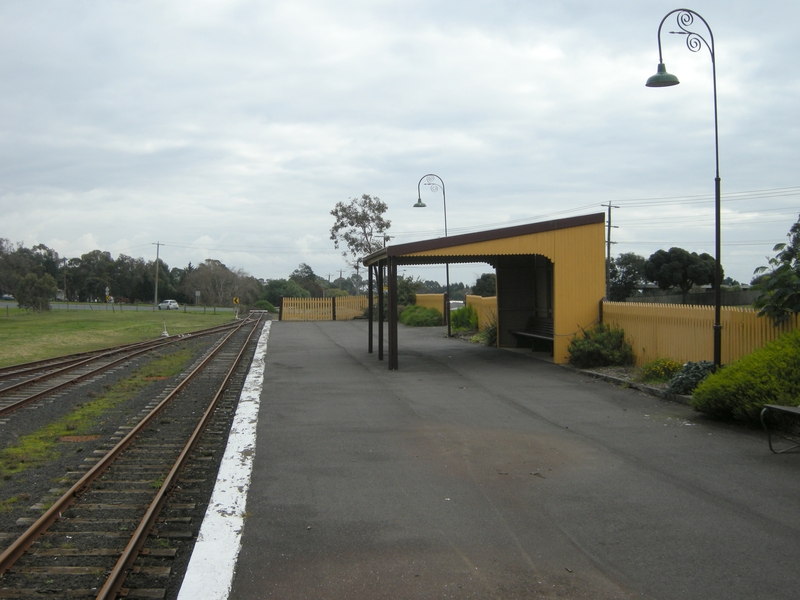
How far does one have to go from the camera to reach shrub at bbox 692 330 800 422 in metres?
8.58

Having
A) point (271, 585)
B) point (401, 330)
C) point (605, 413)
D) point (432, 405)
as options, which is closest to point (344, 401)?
point (432, 405)

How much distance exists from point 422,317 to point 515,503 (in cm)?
2834

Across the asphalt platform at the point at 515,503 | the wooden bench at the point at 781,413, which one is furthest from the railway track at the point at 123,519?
the wooden bench at the point at 781,413

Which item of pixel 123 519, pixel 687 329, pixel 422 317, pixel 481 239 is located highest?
pixel 481 239

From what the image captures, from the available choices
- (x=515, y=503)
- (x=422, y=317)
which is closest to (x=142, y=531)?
(x=515, y=503)

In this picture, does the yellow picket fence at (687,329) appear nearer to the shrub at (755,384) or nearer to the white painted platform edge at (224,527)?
the shrub at (755,384)

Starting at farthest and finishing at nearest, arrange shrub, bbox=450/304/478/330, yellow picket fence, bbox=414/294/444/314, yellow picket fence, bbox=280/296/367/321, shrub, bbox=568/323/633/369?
yellow picket fence, bbox=280/296/367/321 → yellow picket fence, bbox=414/294/444/314 → shrub, bbox=450/304/478/330 → shrub, bbox=568/323/633/369

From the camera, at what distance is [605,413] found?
1016cm

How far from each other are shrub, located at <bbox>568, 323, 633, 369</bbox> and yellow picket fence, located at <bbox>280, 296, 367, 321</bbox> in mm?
29619

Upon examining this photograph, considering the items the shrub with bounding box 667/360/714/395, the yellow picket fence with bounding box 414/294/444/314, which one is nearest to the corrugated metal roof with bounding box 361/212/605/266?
the shrub with bounding box 667/360/714/395

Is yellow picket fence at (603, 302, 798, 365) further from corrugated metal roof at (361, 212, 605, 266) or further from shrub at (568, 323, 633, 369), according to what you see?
corrugated metal roof at (361, 212, 605, 266)

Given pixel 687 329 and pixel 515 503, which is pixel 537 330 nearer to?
pixel 687 329

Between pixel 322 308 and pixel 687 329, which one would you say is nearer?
pixel 687 329

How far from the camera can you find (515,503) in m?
5.92
